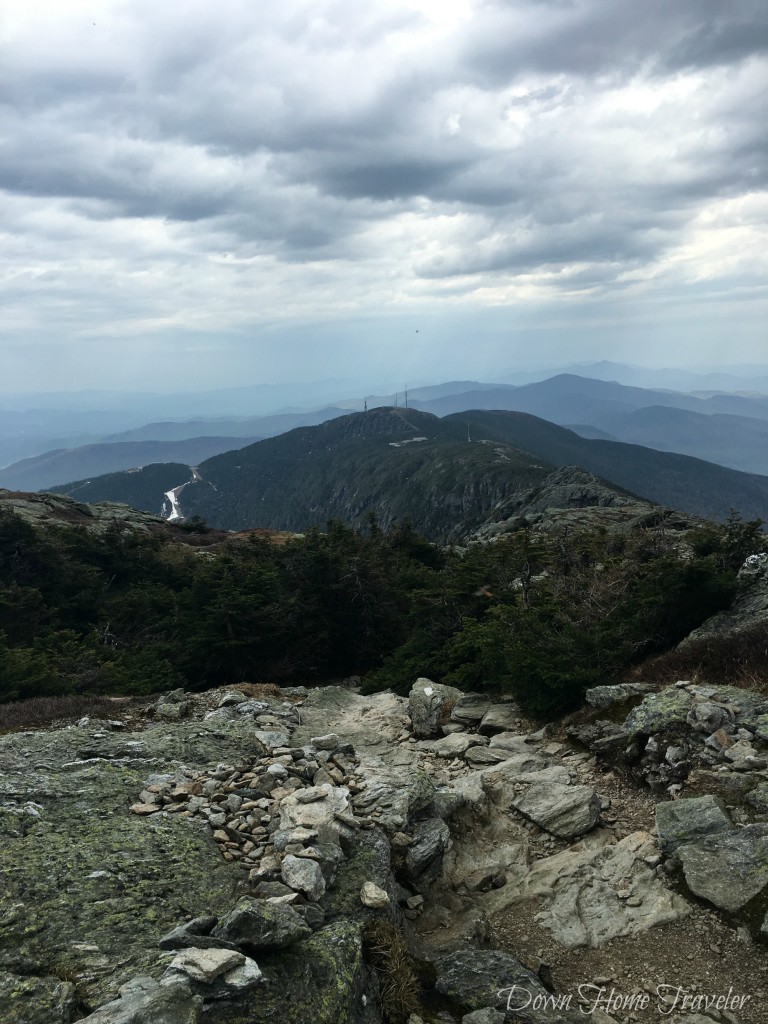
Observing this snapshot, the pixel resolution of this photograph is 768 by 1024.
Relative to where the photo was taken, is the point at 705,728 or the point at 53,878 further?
the point at 705,728

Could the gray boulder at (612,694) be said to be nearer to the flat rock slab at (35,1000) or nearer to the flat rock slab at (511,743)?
the flat rock slab at (511,743)

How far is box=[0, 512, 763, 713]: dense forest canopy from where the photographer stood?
44.7 feet

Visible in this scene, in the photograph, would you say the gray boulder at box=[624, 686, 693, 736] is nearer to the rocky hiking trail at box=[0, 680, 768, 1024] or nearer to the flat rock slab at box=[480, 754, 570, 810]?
the rocky hiking trail at box=[0, 680, 768, 1024]

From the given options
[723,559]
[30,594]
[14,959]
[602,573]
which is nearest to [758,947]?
[14,959]

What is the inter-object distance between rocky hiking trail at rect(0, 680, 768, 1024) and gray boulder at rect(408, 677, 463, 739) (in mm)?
2431

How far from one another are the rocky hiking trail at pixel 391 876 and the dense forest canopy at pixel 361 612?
9.00ft

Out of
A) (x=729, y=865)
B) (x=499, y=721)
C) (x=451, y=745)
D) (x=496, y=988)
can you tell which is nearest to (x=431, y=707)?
(x=499, y=721)

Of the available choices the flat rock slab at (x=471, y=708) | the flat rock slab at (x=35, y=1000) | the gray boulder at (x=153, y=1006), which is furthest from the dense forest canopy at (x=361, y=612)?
the flat rock slab at (x=35, y=1000)

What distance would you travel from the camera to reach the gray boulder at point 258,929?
17.1 ft

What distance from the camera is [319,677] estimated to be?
1022 inches

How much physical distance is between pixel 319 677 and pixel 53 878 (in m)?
20.1

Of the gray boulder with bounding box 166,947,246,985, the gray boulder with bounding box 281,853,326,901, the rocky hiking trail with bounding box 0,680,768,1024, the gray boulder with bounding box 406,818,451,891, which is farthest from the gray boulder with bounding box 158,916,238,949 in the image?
the gray boulder with bounding box 406,818,451,891

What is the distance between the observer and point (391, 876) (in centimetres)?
726

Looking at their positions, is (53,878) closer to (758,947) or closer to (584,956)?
(584,956)
